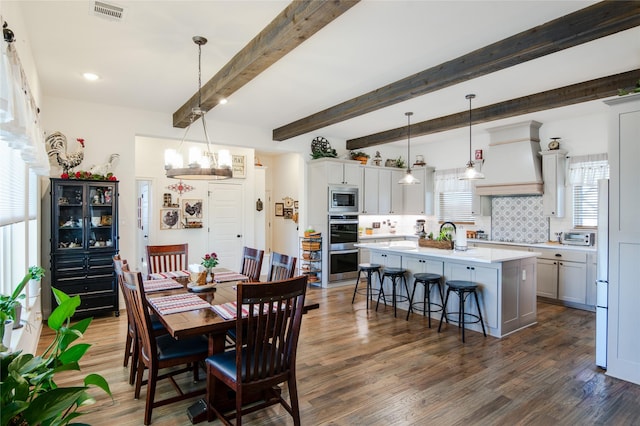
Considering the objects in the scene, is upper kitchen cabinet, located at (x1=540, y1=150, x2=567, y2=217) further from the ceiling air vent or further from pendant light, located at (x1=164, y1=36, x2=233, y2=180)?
the ceiling air vent

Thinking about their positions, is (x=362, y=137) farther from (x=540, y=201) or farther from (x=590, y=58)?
(x=590, y=58)

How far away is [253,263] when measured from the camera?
3.83 meters

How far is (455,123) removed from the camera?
5.53 metres

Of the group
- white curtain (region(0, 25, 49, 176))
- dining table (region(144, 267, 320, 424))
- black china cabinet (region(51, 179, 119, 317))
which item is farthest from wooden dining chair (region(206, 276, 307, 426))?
black china cabinet (region(51, 179, 119, 317))

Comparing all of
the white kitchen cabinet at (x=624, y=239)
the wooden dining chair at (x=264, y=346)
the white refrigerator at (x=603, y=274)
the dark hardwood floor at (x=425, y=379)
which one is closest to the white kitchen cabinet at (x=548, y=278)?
the dark hardwood floor at (x=425, y=379)

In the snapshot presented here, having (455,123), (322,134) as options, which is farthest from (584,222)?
(322,134)

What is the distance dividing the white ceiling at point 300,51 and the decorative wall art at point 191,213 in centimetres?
235

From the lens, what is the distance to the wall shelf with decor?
6.60 metres

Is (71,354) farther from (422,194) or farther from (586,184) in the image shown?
(422,194)

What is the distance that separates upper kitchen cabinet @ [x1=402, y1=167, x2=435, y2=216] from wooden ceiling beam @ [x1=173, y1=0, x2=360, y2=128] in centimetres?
490

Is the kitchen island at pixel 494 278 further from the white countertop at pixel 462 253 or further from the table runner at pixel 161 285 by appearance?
the table runner at pixel 161 285

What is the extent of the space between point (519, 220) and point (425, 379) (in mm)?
4292

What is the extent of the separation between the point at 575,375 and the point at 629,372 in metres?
0.41

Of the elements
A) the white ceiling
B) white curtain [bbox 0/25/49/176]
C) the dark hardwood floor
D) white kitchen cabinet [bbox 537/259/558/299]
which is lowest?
the dark hardwood floor
